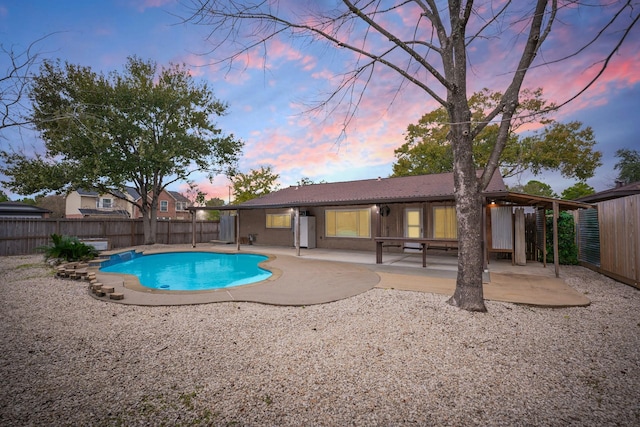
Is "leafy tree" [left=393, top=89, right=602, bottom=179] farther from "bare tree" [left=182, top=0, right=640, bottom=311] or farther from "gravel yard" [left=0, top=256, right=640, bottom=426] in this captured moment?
"gravel yard" [left=0, top=256, right=640, bottom=426]

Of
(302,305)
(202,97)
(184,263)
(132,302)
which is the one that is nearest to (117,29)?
(132,302)

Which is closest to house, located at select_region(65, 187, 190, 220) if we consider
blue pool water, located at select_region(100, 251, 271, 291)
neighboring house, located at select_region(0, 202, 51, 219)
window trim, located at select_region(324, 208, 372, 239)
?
neighboring house, located at select_region(0, 202, 51, 219)

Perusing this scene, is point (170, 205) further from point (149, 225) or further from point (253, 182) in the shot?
point (149, 225)

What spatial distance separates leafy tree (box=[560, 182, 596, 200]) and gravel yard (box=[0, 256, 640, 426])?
30.7 m

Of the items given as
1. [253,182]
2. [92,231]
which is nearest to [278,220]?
[92,231]

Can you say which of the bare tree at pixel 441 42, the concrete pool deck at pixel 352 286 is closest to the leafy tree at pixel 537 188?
the concrete pool deck at pixel 352 286

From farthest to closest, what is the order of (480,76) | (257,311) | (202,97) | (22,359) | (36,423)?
(202,97)
(480,76)
(257,311)
(22,359)
(36,423)

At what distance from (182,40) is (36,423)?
406cm

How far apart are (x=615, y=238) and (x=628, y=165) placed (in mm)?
27102

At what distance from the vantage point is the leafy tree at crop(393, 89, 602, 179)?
18062 mm

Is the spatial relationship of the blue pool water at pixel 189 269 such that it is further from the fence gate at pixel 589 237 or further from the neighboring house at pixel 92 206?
the neighboring house at pixel 92 206

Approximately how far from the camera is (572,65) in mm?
3666

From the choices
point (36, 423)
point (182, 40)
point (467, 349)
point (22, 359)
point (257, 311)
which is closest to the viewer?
point (36, 423)

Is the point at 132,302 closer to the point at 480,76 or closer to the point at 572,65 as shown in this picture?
the point at 480,76
